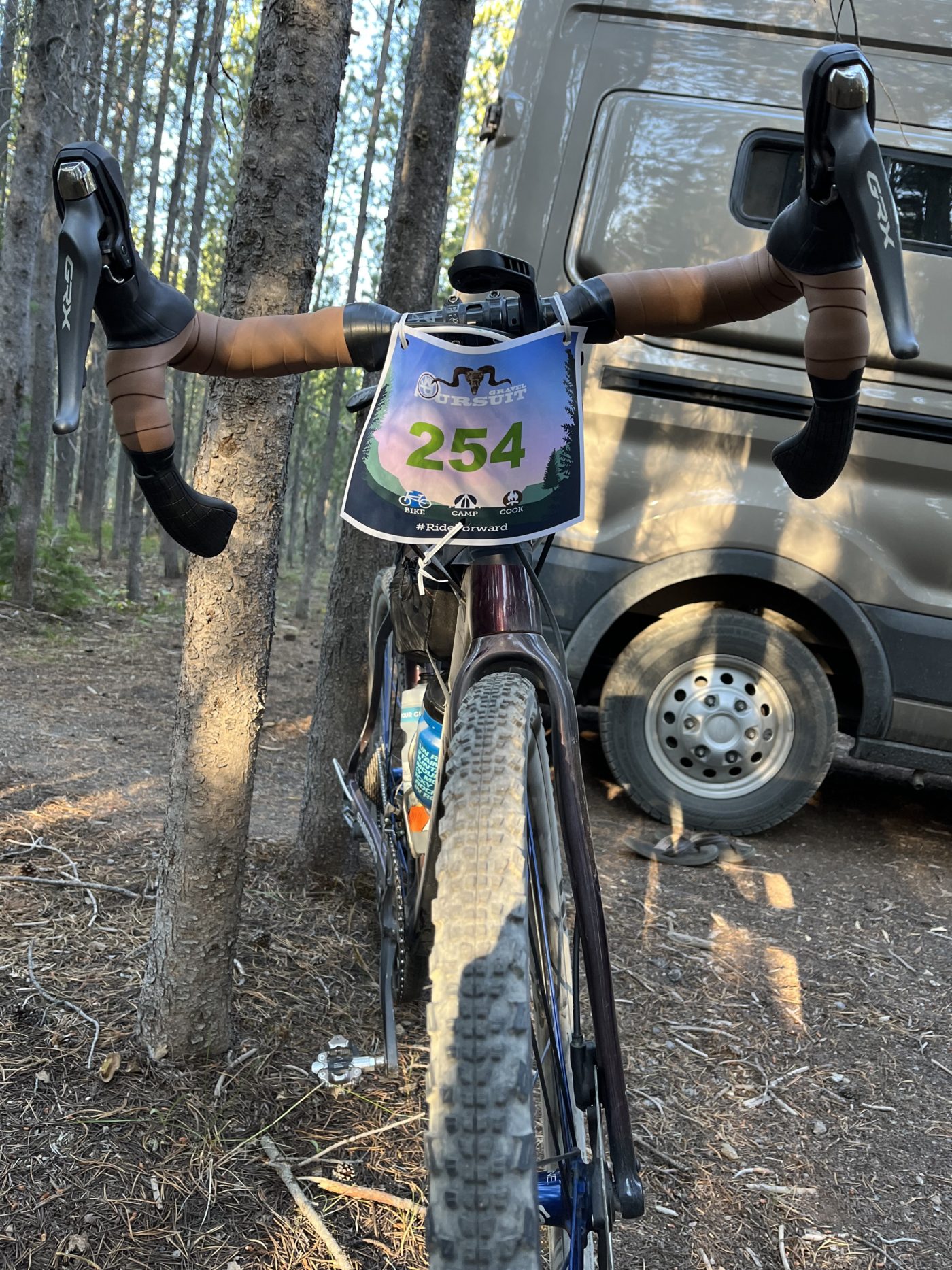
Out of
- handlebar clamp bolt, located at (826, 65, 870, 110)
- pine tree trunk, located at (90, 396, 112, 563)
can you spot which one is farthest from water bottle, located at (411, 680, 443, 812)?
pine tree trunk, located at (90, 396, 112, 563)

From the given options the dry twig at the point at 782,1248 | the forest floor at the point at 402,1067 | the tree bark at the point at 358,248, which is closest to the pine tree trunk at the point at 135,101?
the tree bark at the point at 358,248

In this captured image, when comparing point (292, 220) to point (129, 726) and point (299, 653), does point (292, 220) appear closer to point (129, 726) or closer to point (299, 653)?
point (129, 726)

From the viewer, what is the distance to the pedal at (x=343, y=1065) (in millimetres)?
2145

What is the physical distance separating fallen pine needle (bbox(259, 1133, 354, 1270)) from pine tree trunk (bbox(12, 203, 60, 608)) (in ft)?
21.9

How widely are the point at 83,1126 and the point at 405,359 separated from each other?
162 centimetres

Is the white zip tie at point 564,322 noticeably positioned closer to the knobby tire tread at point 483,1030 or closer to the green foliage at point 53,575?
the knobby tire tread at point 483,1030

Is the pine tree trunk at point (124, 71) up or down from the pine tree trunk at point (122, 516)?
up

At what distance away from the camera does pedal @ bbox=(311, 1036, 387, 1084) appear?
7.04 feet

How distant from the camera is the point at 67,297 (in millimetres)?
1294

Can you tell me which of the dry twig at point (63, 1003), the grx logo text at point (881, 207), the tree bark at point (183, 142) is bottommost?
the dry twig at point (63, 1003)

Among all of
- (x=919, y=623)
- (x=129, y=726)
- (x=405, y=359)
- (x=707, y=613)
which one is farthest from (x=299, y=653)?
(x=405, y=359)

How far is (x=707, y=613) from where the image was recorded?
4.14m

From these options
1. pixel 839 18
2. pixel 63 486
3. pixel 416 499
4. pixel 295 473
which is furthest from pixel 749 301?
pixel 295 473

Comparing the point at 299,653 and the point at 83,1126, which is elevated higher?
the point at 83,1126
